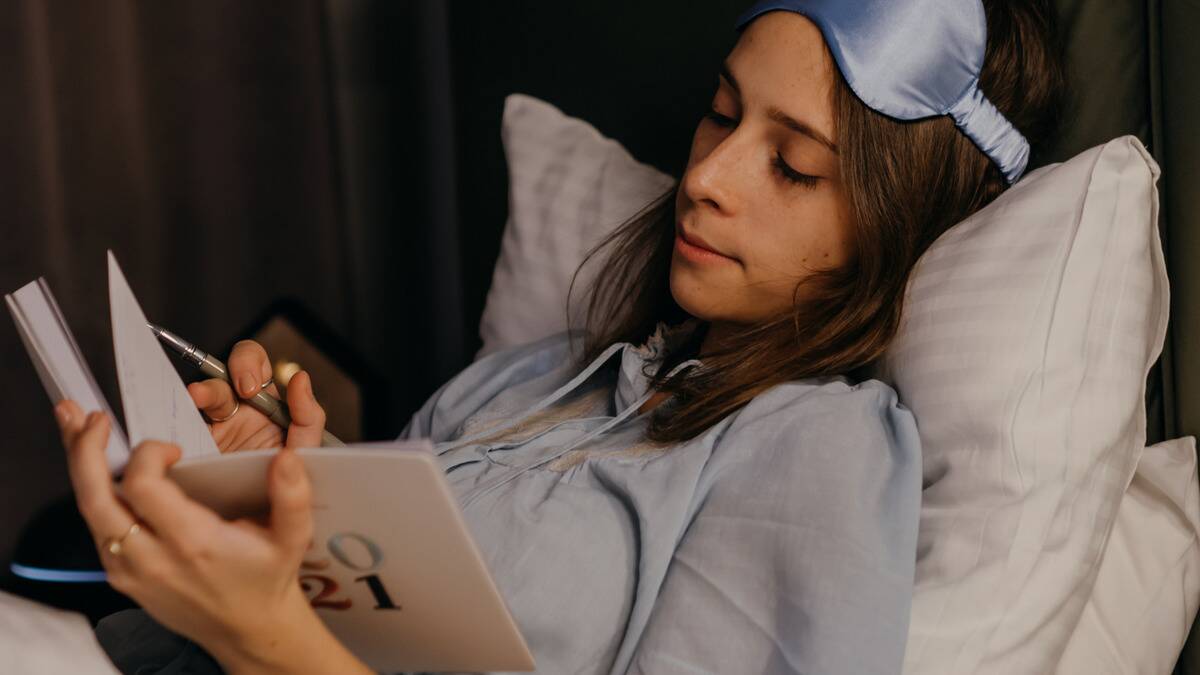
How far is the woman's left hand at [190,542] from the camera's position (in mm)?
532

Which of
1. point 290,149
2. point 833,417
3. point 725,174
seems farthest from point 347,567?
point 290,149

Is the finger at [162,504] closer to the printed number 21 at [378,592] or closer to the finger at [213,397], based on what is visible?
the printed number 21 at [378,592]

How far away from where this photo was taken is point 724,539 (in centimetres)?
78

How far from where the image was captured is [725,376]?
0.94 meters

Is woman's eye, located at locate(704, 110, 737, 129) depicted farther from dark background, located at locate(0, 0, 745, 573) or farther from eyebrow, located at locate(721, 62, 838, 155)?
dark background, located at locate(0, 0, 745, 573)

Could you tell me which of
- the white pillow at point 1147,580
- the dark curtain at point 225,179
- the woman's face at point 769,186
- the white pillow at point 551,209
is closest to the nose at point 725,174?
the woman's face at point 769,186

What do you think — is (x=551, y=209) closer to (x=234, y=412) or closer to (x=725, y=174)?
(x=725, y=174)

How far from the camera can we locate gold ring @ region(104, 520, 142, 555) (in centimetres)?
54

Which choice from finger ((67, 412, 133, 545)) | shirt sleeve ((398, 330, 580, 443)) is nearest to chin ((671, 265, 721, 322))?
shirt sleeve ((398, 330, 580, 443))

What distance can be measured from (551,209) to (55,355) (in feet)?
2.46

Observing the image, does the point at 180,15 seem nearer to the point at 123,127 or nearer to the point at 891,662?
the point at 123,127

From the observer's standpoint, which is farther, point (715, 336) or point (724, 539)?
point (715, 336)

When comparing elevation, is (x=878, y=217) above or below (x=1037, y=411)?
above

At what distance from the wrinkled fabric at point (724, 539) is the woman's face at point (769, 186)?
11cm
